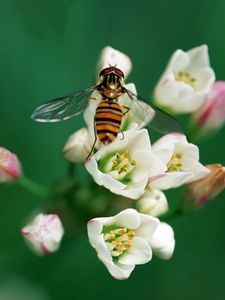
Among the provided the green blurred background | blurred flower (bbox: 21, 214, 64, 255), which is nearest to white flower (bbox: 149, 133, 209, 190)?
blurred flower (bbox: 21, 214, 64, 255)

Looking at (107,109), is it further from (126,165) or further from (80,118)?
(80,118)

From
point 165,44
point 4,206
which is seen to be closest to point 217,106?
point 165,44

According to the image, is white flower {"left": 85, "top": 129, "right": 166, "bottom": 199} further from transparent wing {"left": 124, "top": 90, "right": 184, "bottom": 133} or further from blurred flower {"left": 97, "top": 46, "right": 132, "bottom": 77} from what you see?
blurred flower {"left": 97, "top": 46, "right": 132, "bottom": 77}

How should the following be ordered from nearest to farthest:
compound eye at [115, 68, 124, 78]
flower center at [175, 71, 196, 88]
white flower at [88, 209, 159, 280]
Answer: white flower at [88, 209, 159, 280] → compound eye at [115, 68, 124, 78] → flower center at [175, 71, 196, 88]

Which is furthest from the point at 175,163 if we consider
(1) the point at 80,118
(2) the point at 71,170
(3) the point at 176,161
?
(1) the point at 80,118

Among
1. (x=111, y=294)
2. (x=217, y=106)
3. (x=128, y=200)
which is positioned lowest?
(x=111, y=294)

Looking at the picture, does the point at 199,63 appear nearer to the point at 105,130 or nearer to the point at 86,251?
the point at 105,130
